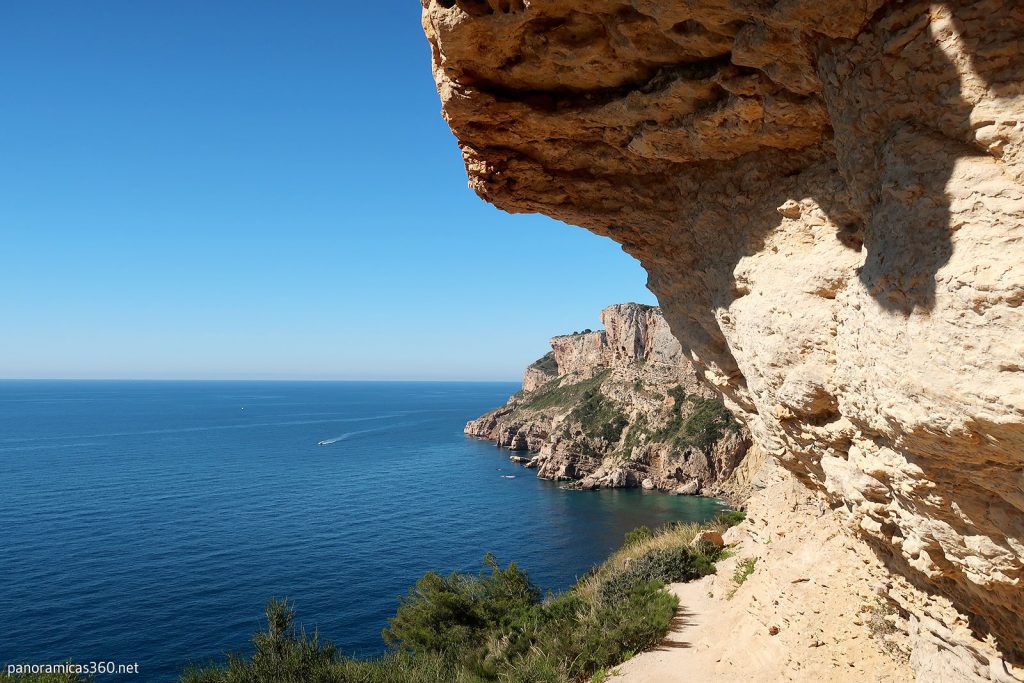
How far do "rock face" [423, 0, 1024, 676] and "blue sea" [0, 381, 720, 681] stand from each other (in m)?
24.2

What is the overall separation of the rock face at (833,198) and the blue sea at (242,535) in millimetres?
24162

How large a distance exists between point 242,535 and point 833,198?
153 ft

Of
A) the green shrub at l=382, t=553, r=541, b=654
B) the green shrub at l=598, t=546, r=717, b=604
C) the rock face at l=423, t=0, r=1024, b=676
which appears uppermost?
the rock face at l=423, t=0, r=1024, b=676

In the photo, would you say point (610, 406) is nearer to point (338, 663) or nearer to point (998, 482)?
point (338, 663)

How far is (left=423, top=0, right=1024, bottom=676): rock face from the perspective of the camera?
407cm

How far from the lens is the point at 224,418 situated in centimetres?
13812

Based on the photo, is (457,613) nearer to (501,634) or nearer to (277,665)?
(501,634)

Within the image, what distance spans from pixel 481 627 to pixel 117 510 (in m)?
45.6

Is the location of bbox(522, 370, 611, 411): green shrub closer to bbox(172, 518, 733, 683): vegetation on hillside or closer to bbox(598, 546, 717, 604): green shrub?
bbox(598, 546, 717, 604): green shrub

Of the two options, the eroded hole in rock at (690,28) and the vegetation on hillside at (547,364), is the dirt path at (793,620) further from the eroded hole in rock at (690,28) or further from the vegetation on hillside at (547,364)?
the vegetation on hillside at (547,364)

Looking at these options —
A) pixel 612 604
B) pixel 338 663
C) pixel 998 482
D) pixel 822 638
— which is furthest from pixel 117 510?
pixel 998 482

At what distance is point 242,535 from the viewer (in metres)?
43.5

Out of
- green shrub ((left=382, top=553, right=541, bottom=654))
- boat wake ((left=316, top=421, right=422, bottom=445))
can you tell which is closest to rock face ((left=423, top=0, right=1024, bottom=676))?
green shrub ((left=382, top=553, right=541, bottom=654))

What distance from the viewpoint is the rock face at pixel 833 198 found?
4.07 m
